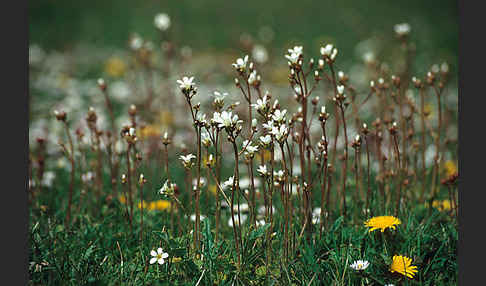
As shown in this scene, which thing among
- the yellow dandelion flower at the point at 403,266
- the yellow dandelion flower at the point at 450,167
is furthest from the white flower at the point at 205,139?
the yellow dandelion flower at the point at 450,167

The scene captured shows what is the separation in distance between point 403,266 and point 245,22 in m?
7.48

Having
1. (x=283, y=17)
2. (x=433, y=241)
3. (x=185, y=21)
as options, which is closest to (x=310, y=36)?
(x=283, y=17)

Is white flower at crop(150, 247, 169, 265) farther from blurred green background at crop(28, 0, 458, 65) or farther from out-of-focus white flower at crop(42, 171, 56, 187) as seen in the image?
blurred green background at crop(28, 0, 458, 65)

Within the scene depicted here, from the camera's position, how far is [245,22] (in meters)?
8.80

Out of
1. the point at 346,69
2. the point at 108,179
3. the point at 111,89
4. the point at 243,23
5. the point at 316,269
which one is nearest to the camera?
the point at 316,269

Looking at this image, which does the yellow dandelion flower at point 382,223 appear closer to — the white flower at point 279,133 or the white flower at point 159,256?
the white flower at point 279,133

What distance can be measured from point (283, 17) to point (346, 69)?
2.85 m

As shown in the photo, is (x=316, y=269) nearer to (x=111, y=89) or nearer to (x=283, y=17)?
(x=111, y=89)

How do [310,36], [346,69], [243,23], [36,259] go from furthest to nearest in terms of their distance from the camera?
[243,23] → [310,36] → [346,69] → [36,259]

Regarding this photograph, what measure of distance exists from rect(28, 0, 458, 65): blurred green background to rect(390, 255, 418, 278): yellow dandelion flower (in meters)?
5.14

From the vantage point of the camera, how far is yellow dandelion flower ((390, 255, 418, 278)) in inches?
69.3

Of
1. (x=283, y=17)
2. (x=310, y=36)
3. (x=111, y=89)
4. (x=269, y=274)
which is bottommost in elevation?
(x=269, y=274)

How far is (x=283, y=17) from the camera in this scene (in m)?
9.19

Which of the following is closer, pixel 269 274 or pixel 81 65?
pixel 269 274
